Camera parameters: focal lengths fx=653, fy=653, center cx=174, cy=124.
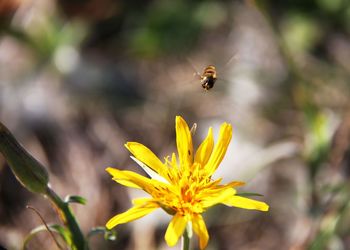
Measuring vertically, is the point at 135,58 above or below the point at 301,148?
above

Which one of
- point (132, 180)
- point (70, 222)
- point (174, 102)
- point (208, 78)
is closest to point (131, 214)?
point (132, 180)

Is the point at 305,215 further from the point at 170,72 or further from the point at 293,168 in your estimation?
the point at 170,72

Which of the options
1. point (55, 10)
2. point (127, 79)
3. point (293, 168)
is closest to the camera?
point (293, 168)

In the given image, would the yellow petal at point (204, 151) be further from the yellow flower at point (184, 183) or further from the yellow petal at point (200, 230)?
the yellow petal at point (200, 230)

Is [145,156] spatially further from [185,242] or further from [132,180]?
[185,242]

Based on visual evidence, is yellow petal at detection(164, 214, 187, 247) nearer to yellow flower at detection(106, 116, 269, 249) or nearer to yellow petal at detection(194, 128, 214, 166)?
yellow flower at detection(106, 116, 269, 249)

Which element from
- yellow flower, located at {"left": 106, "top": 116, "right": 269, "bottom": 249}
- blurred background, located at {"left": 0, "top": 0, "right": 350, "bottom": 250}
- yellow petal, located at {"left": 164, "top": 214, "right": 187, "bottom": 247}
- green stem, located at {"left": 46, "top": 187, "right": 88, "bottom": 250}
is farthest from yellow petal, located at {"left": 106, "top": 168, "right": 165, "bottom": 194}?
blurred background, located at {"left": 0, "top": 0, "right": 350, "bottom": 250}

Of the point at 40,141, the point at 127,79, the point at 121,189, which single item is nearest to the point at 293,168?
the point at 121,189
